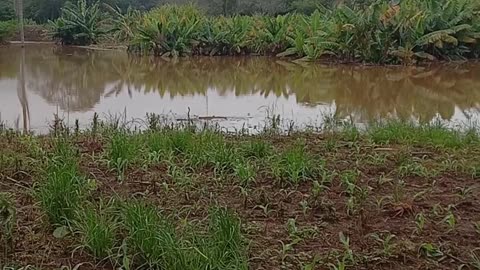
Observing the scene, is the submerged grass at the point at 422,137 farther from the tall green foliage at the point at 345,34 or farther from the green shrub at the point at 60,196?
the tall green foliage at the point at 345,34

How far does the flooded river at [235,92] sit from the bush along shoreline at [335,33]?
823 mm

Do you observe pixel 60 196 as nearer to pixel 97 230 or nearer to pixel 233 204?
pixel 97 230

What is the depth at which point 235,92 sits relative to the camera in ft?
27.7

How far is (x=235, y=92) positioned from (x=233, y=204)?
19.6 feet

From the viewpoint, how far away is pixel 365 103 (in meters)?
7.22

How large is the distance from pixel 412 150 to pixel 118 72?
8.41 metres

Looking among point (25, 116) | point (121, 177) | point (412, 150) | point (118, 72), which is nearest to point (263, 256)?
→ point (121, 177)

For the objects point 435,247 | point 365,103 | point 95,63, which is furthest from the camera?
point 95,63

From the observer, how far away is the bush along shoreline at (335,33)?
12727 millimetres

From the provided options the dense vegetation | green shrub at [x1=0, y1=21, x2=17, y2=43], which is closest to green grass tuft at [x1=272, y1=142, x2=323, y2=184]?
green shrub at [x1=0, y1=21, x2=17, y2=43]

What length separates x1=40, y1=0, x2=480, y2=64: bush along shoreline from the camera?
12727mm

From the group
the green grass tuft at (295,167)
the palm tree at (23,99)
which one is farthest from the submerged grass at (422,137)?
the palm tree at (23,99)

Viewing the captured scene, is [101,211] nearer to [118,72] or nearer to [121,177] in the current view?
[121,177]

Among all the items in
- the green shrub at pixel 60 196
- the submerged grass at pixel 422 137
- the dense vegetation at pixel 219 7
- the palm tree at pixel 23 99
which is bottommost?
the palm tree at pixel 23 99
